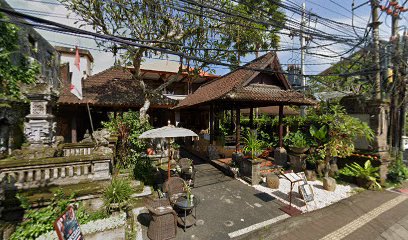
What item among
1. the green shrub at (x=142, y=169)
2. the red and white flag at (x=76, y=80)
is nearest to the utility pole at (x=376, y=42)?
the green shrub at (x=142, y=169)

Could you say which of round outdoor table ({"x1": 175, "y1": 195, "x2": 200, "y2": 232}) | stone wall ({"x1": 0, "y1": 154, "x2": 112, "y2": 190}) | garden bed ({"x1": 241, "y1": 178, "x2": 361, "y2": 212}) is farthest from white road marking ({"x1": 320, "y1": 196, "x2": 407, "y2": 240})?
stone wall ({"x1": 0, "y1": 154, "x2": 112, "y2": 190})

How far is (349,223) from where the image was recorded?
4.91 metres

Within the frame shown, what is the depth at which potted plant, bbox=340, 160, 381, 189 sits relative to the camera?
7.20m

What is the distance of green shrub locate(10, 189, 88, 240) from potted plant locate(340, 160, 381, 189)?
9.92 m

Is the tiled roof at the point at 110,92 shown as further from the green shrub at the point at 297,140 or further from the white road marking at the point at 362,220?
the white road marking at the point at 362,220

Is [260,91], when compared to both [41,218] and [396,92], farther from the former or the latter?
[41,218]

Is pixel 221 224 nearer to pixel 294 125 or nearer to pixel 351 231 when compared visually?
pixel 351 231

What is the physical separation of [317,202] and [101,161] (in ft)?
23.5

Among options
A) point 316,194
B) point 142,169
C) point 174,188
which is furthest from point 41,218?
point 316,194

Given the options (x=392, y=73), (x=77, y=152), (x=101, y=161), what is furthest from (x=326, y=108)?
(x=77, y=152)

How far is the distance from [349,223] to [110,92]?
47.8 ft

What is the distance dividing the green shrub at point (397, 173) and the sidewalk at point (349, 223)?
2111mm

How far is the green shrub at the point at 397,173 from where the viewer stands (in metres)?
7.84

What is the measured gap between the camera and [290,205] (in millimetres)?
5617
